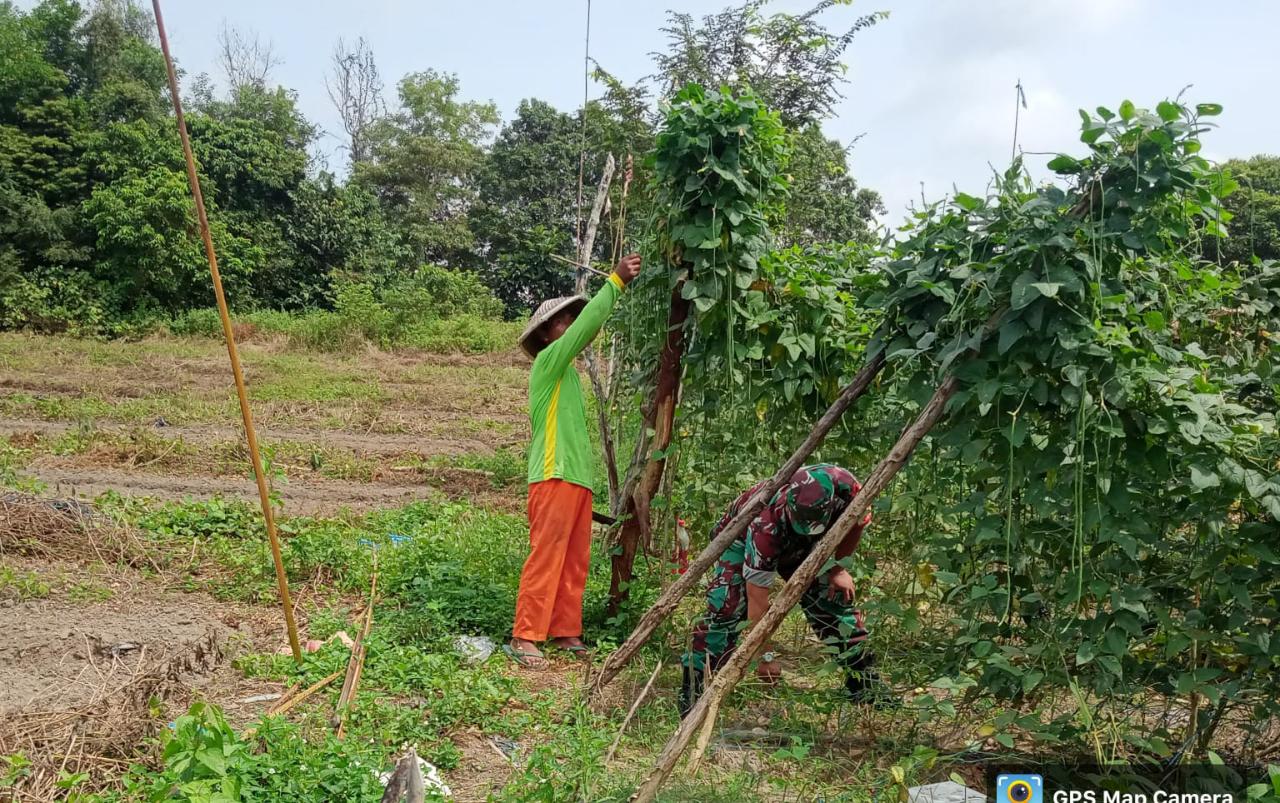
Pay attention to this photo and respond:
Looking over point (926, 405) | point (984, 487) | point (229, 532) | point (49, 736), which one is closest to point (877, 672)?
point (984, 487)

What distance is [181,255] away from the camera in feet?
59.7

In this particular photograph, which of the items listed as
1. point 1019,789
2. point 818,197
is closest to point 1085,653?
point 1019,789

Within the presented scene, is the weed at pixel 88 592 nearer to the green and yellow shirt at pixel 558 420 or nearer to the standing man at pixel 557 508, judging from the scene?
the standing man at pixel 557 508

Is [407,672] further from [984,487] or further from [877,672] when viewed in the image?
[984,487]

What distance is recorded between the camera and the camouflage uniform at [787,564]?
3412 mm

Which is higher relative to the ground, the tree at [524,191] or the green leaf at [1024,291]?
the tree at [524,191]

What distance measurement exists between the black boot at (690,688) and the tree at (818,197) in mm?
6031

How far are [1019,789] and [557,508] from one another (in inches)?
86.3

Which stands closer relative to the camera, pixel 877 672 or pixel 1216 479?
pixel 1216 479

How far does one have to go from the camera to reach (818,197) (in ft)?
41.6

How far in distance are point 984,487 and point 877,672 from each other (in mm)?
914

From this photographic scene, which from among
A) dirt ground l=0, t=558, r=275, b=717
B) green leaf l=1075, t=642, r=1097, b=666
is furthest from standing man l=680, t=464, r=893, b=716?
dirt ground l=0, t=558, r=275, b=717

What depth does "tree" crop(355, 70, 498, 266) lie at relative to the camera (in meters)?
25.3

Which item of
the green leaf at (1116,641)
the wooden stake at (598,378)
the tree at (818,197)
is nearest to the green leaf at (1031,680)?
the green leaf at (1116,641)
